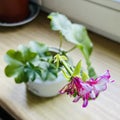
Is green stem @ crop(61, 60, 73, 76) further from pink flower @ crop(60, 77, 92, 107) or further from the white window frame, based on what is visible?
the white window frame

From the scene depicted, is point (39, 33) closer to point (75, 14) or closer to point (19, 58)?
point (75, 14)

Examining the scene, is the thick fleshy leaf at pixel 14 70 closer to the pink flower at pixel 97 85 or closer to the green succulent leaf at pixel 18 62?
the green succulent leaf at pixel 18 62

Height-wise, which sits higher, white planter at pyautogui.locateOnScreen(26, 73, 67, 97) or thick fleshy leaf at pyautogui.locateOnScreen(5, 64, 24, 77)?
thick fleshy leaf at pyautogui.locateOnScreen(5, 64, 24, 77)

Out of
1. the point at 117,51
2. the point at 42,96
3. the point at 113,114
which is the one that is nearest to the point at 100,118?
the point at 113,114

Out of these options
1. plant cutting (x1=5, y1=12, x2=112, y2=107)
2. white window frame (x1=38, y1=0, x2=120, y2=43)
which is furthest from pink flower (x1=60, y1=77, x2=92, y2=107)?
white window frame (x1=38, y1=0, x2=120, y2=43)

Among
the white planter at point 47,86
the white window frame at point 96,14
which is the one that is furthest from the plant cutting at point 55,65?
the white window frame at point 96,14

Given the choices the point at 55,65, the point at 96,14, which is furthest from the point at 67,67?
the point at 96,14

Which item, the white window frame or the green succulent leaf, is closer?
the green succulent leaf

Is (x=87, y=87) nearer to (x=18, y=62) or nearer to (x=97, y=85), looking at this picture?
(x=97, y=85)

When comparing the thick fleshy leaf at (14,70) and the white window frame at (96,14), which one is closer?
the thick fleshy leaf at (14,70)
